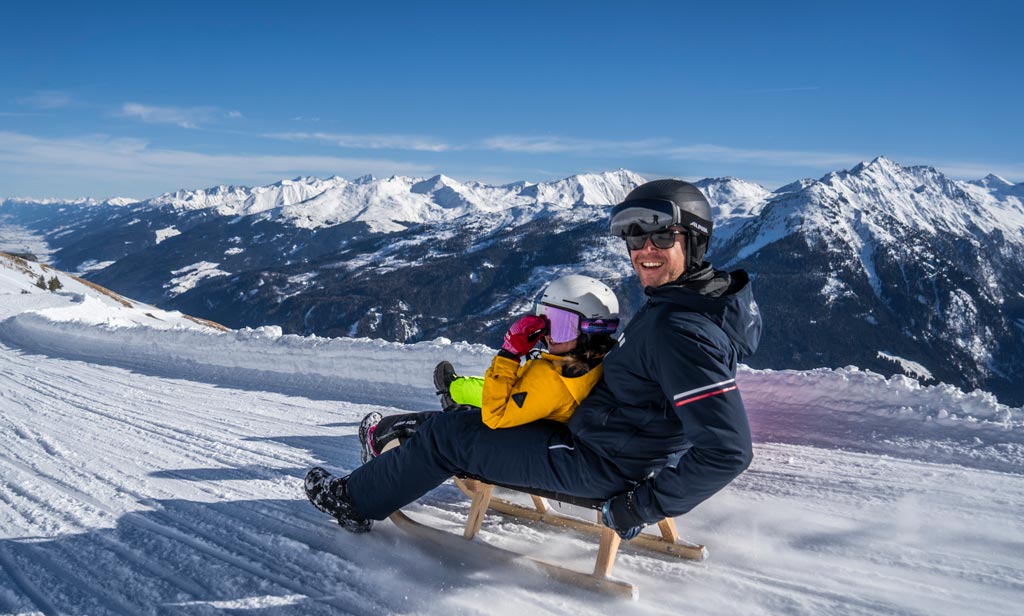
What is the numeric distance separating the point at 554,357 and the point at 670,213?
94 centimetres

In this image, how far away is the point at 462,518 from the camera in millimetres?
4438

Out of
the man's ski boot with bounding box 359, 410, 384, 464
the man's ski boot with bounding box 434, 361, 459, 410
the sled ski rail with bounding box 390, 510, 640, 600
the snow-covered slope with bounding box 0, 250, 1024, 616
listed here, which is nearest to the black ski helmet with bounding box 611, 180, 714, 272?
the sled ski rail with bounding box 390, 510, 640, 600

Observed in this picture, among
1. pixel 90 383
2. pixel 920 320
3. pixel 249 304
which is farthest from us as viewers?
pixel 249 304

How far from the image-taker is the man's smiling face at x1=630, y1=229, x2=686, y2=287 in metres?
3.13

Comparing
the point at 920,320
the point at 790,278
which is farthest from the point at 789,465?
the point at 920,320

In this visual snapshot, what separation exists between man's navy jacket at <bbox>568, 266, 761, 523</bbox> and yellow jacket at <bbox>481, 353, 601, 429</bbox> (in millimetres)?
81

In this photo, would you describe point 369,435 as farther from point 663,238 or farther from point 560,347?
point 663,238

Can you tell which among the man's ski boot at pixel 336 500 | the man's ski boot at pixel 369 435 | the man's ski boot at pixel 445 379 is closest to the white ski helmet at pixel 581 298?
the man's ski boot at pixel 445 379

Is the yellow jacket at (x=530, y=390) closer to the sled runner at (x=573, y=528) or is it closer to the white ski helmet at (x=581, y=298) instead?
the white ski helmet at (x=581, y=298)

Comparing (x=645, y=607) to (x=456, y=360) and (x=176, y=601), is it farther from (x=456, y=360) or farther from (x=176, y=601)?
(x=456, y=360)

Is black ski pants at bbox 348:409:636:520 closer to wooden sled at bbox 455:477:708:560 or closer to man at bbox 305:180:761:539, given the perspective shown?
man at bbox 305:180:761:539

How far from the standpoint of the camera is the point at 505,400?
10.9 feet

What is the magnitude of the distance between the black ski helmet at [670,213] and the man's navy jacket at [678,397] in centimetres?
20

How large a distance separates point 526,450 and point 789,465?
286cm
